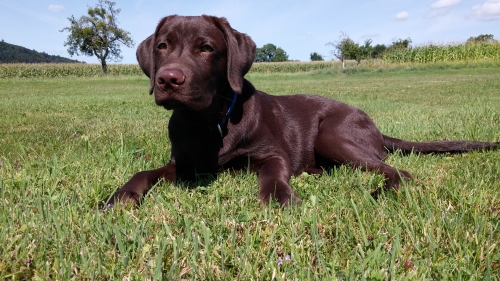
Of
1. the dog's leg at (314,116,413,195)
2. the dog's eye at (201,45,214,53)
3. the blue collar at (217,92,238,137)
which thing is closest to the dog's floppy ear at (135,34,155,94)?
the dog's eye at (201,45,214,53)

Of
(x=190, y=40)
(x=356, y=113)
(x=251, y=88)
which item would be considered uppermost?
(x=190, y=40)

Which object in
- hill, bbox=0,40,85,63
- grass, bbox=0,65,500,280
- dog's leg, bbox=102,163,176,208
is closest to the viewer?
grass, bbox=0,65,500,280

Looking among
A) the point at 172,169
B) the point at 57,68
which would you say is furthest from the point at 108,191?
the point at 57,68

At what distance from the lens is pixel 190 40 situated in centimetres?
286

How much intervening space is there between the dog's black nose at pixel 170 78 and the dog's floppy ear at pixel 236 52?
22.7 inches

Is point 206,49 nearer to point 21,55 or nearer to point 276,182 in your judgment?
point 276,182

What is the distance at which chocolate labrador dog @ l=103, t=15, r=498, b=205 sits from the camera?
2.52 metres

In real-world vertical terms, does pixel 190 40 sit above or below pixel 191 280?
above

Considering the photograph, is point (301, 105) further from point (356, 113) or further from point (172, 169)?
point (172, 169)

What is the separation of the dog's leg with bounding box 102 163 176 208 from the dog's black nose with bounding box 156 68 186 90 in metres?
0.67

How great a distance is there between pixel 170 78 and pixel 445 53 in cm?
3391

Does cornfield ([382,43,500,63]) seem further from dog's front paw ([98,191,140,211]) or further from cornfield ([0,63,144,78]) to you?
cornfield ([0,63,144,78])

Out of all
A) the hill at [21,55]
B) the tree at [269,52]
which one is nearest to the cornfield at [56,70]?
the tree at [269,52]

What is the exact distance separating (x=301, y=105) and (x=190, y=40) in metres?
1.42
